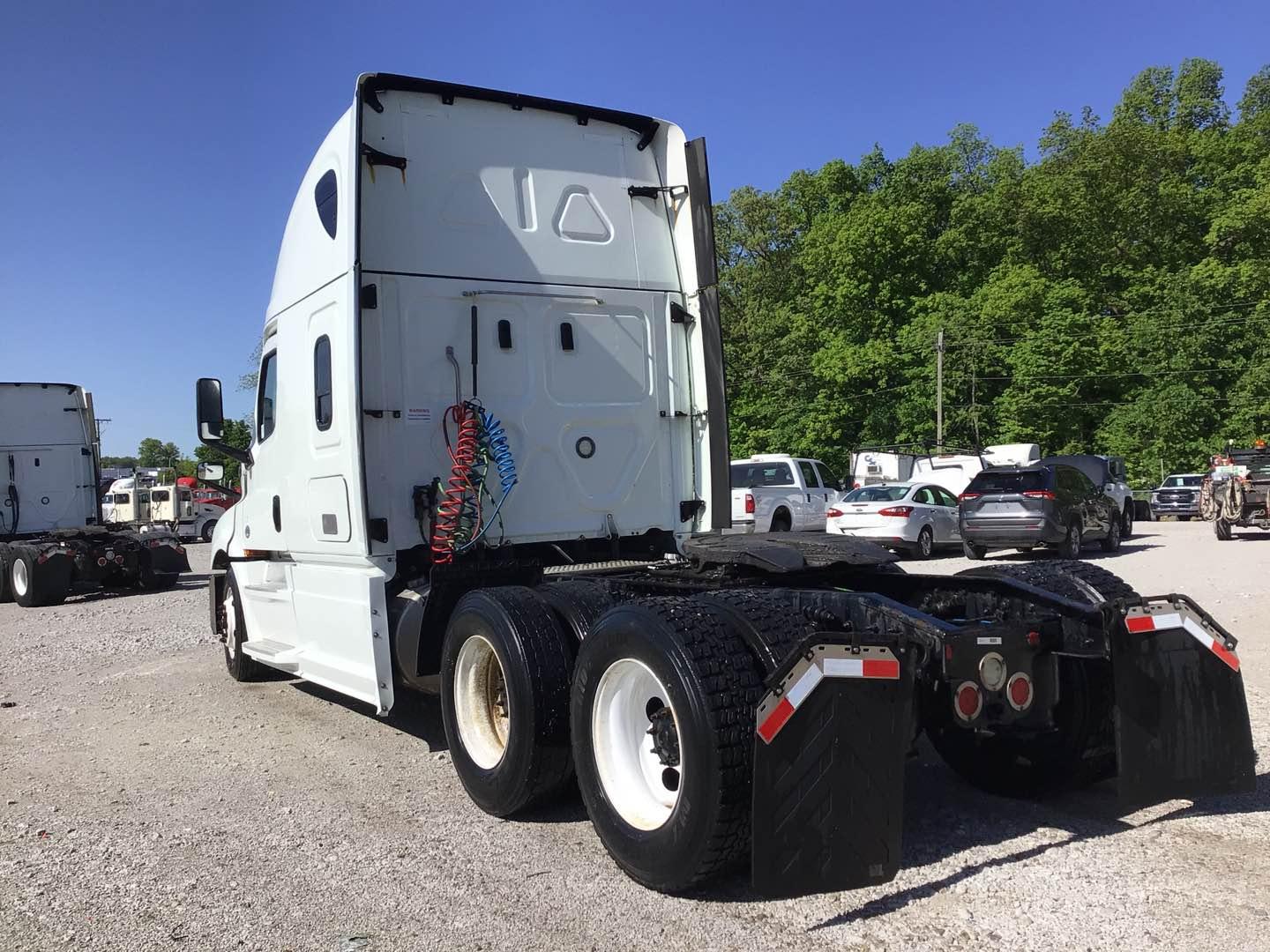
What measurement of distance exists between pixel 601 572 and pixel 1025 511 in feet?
45.1

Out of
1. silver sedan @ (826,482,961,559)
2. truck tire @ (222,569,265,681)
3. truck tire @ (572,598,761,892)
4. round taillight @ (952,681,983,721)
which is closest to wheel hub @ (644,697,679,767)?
truck tire @ (572,598,761,892)

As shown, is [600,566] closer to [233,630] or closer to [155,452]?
[233,630]

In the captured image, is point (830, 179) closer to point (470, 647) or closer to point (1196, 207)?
point (1196, 207)

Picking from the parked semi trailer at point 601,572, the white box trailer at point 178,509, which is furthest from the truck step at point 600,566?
the white box trailer at point 178,509

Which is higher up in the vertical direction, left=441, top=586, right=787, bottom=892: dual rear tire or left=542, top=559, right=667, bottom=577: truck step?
left=542, top=559, right=667, bottom=577: truck step

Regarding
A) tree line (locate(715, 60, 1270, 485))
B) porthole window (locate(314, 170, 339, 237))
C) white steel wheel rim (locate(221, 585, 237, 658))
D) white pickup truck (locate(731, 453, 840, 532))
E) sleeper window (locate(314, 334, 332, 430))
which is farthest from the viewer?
tree line (locate(715, 60, 1270, 485))

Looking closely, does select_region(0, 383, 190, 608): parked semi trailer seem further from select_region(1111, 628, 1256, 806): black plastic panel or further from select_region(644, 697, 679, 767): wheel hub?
select_region(1111, 628, 1256, 806): black plastic panel

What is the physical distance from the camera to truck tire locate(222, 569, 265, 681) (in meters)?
8.21

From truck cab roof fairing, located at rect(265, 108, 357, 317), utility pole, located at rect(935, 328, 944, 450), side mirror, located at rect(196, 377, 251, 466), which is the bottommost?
side mirror, located at rect(196, 377, 251, 466)

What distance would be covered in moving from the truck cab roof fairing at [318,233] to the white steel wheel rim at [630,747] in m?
2.86

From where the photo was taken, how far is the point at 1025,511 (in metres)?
18.1

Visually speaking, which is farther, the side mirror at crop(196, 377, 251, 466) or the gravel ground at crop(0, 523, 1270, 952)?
the side mirror at crop(196, 377, 251, 466)

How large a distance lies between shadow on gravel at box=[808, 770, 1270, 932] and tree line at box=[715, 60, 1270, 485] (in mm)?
39433

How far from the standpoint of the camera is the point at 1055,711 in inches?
179
